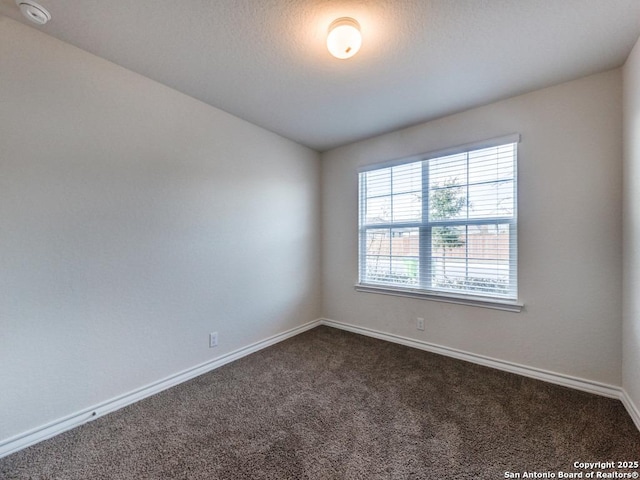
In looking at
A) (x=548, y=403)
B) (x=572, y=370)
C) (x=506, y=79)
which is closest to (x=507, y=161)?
(x=506, y=79)

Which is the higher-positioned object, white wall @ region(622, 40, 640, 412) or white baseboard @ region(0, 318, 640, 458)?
white wall @ region(622, 40, 640, 412)

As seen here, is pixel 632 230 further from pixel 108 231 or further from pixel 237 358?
pixel 108 231

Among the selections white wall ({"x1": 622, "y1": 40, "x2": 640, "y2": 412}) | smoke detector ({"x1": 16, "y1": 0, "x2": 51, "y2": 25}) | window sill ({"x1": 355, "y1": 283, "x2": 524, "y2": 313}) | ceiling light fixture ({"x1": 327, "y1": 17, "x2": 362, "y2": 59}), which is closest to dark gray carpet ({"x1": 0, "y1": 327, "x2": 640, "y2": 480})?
white wall ({"x1": 622, "y1": 40, "x2": 640, "y2": 412})

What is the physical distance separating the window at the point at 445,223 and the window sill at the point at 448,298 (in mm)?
25

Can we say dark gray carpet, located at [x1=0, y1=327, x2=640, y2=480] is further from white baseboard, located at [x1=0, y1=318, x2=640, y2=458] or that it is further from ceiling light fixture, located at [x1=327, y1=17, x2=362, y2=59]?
ceiling light fixture, located at [x1=327, y1=17, x2=362, y2=59]

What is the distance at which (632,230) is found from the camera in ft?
5.87

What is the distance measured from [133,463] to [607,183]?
355cm

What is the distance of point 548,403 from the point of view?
1.92 meters

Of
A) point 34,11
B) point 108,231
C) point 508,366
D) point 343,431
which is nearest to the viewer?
point 34,11

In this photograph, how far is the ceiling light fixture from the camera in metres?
1.51

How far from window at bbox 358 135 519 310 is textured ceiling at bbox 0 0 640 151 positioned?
0.60m

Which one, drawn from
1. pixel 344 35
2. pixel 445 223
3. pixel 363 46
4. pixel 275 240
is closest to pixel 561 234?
pixel 445 223

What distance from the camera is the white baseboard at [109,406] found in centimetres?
155

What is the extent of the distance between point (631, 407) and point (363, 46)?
292 centimetres
